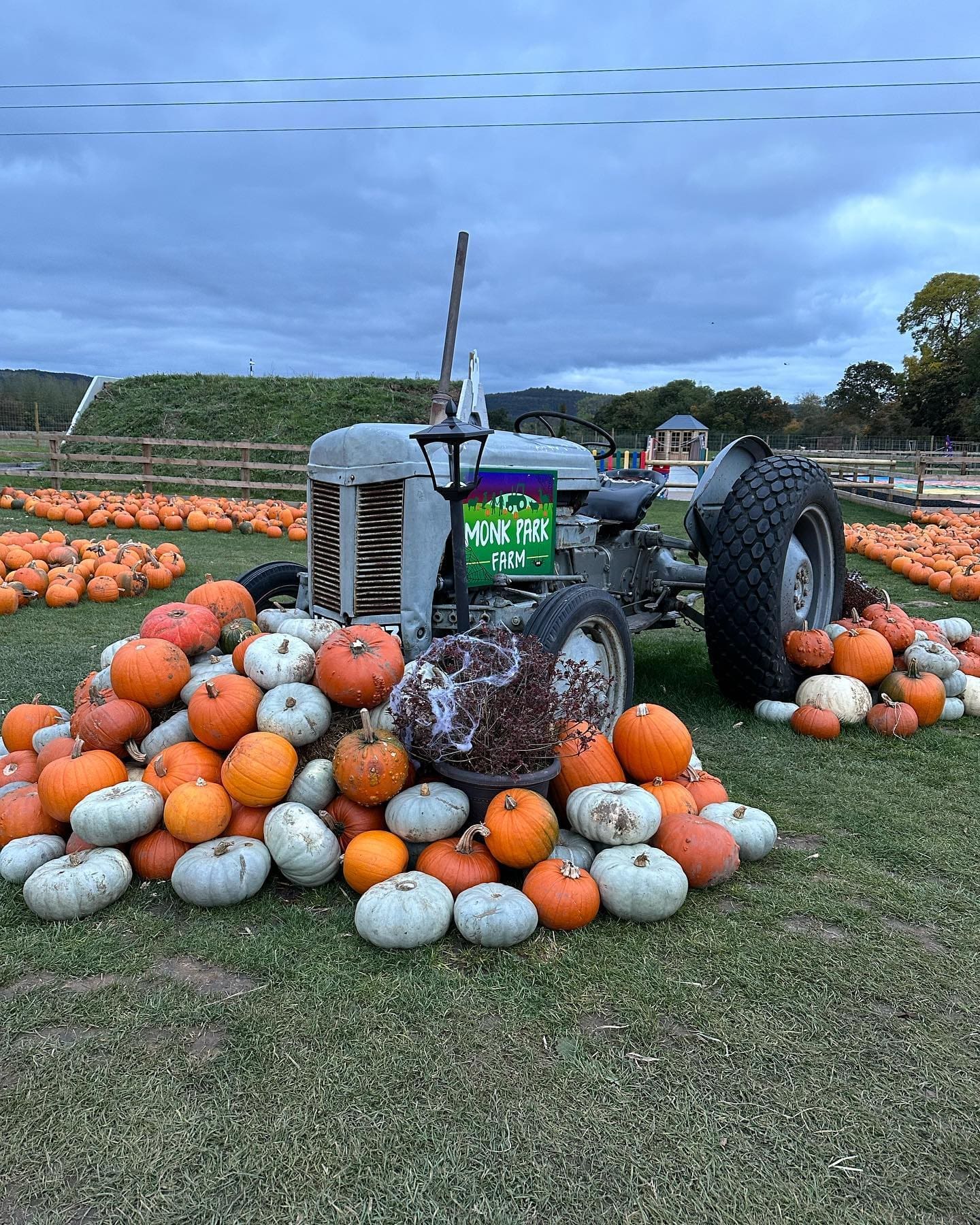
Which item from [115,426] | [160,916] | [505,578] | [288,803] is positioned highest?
[115,426]

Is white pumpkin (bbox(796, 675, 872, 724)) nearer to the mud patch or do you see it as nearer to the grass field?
the grass field

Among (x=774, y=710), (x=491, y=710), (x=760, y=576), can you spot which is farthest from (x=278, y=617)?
(x=774, y=710)

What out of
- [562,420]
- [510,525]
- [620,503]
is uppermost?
[562,420]

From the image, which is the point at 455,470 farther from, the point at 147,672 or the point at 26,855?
the point at 26,855

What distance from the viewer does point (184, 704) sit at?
12.0 feet

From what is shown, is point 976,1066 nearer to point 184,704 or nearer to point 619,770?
point 619,770

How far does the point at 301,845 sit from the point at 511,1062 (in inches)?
43.9

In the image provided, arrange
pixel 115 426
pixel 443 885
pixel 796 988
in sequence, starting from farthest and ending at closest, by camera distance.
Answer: pixel 115 426 → pixel 443 885 → pixel 796 988

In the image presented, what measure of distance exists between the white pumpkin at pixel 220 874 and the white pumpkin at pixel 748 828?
5.63 feet

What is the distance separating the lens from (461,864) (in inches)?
115

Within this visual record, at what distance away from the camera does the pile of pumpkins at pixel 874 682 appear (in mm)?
4770

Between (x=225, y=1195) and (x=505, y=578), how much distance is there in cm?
290

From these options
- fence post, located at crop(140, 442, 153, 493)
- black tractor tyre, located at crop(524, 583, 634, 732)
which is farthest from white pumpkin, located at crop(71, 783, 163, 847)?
fence post, located at crop(140, 442, 153, 493)

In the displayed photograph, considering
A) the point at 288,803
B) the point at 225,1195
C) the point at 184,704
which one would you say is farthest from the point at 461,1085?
the point at 184,704
